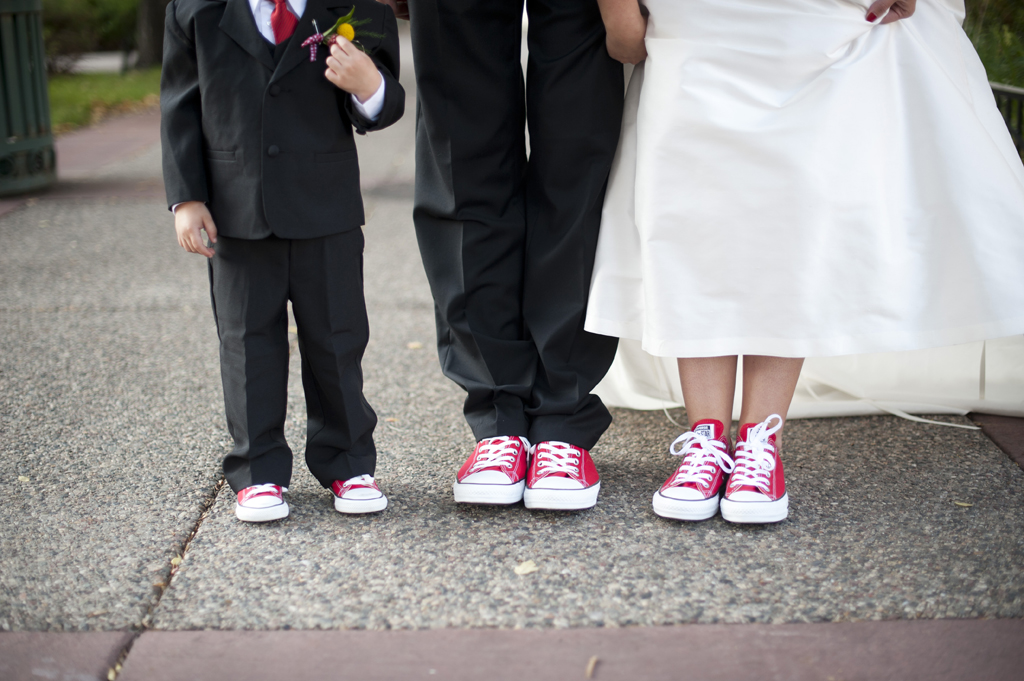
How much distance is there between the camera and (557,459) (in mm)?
2070

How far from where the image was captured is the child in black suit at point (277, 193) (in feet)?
5.99

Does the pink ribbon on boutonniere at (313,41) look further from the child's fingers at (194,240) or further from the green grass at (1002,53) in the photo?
the green grass at (1002,53)

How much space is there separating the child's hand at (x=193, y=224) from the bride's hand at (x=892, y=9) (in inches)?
56.5

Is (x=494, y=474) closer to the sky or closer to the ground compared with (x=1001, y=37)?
closer to the ground

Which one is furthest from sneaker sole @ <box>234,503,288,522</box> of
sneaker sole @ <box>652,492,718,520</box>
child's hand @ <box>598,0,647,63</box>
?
child's hand @ <box>598,0,647,63</box>

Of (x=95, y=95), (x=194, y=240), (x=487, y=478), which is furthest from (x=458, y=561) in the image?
(x=95, y=95)

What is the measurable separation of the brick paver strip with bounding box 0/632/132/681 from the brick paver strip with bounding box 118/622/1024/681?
0.05 m

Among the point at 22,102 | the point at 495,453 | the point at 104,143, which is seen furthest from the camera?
the point at 104,143

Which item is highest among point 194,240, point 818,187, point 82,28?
point 82,28

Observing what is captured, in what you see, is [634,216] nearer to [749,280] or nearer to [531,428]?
[749,280]

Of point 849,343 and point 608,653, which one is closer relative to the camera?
point 608,653

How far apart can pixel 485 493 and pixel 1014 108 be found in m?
2.11

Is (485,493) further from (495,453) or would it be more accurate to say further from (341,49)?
(341,49)

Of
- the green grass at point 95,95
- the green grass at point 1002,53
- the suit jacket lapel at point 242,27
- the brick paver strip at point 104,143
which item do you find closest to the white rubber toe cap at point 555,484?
the suit jacket lapel at point 242,27
